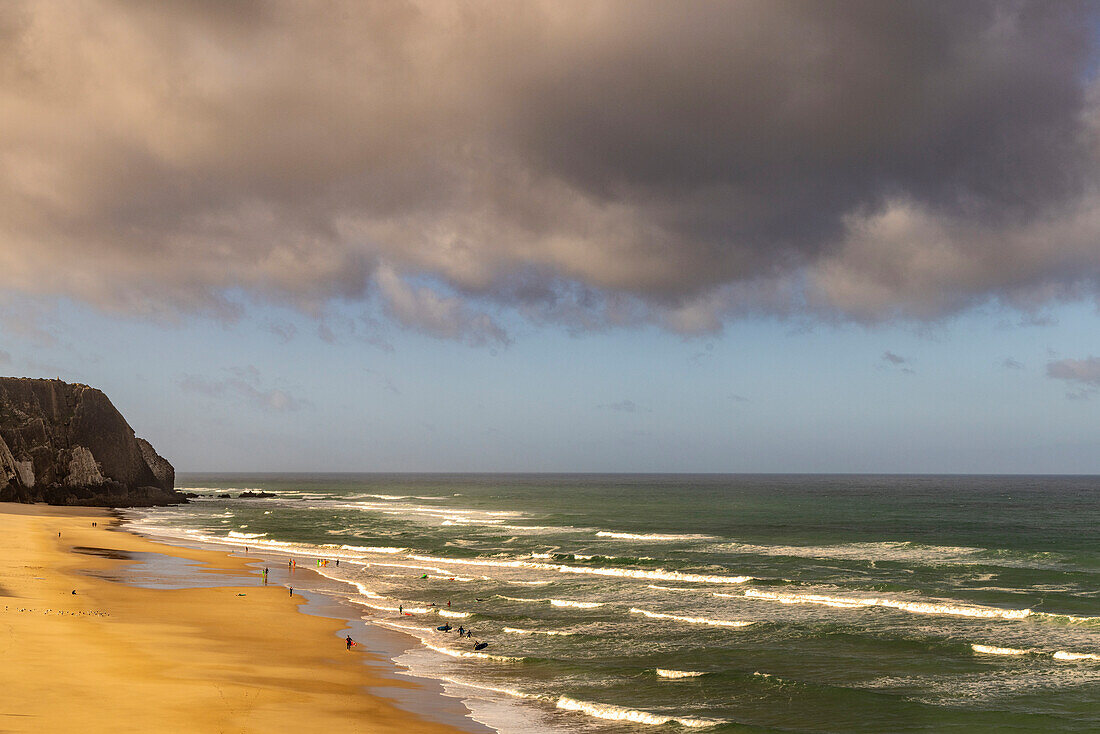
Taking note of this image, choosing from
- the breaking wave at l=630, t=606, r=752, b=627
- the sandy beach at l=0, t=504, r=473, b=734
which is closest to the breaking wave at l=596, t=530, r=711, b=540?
the breaking wave at l=630, t=606, r=752, b=627

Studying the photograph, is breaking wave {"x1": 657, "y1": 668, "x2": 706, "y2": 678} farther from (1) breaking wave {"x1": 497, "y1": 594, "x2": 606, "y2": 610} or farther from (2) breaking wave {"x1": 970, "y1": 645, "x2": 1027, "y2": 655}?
(1) breaking wave {"x1": 497, "y1": 594, "x2": 606, "y2": 610}

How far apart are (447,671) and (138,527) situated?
66.7m

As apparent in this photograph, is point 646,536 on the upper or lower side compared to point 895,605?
lower

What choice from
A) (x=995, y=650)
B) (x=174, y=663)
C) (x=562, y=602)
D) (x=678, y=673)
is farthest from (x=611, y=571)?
(x=174, y=663)

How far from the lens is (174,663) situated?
79.2ft

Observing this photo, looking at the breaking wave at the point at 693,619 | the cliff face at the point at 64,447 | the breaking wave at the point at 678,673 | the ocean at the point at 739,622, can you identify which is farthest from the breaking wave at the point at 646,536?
the cliff face at the point at 64,447

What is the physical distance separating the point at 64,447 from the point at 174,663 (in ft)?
327

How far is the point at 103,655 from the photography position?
2414 cm

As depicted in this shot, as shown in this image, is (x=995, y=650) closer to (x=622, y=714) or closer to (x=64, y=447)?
(x=622, y=714)

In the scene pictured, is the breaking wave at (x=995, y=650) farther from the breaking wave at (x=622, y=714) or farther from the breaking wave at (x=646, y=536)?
the breaking wave at (x=646, y=536)

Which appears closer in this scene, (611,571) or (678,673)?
(678,673)

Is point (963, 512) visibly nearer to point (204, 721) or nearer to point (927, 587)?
point (927, 587)

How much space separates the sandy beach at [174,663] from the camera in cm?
1867

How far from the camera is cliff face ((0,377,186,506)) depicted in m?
99.4
